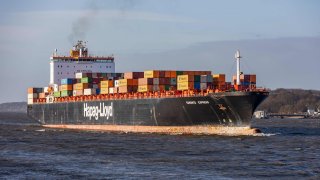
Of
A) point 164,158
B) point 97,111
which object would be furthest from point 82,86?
point 164,158

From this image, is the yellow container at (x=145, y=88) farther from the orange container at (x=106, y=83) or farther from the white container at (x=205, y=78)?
the orange container at (x=106, y=83)

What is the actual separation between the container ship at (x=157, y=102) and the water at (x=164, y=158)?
2.51 m

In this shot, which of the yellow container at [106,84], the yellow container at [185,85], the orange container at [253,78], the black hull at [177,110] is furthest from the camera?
the yellow container at [106,84]

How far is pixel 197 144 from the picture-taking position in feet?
151

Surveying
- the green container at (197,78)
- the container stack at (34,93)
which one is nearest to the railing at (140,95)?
the green container at (197,78)

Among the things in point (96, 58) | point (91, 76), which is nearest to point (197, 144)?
point (91, 76)

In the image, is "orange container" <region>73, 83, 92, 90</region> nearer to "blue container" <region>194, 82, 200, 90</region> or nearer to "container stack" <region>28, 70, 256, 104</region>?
"container stack" <region>28, 70, 256, 104</region>

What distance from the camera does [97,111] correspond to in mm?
69000

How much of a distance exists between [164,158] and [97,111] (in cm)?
3214

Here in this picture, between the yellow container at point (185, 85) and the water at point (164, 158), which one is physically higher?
the yellow container at point (185, 85)

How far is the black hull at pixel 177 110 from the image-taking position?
170 feet

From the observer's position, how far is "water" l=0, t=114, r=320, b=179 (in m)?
31.4

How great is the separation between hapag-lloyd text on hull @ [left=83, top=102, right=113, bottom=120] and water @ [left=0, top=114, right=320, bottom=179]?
13.0 m

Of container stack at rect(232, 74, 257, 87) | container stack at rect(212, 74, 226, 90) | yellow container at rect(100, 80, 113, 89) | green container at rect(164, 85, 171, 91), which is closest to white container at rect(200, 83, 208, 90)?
container stack at rect(212, 74, 226, 90)
